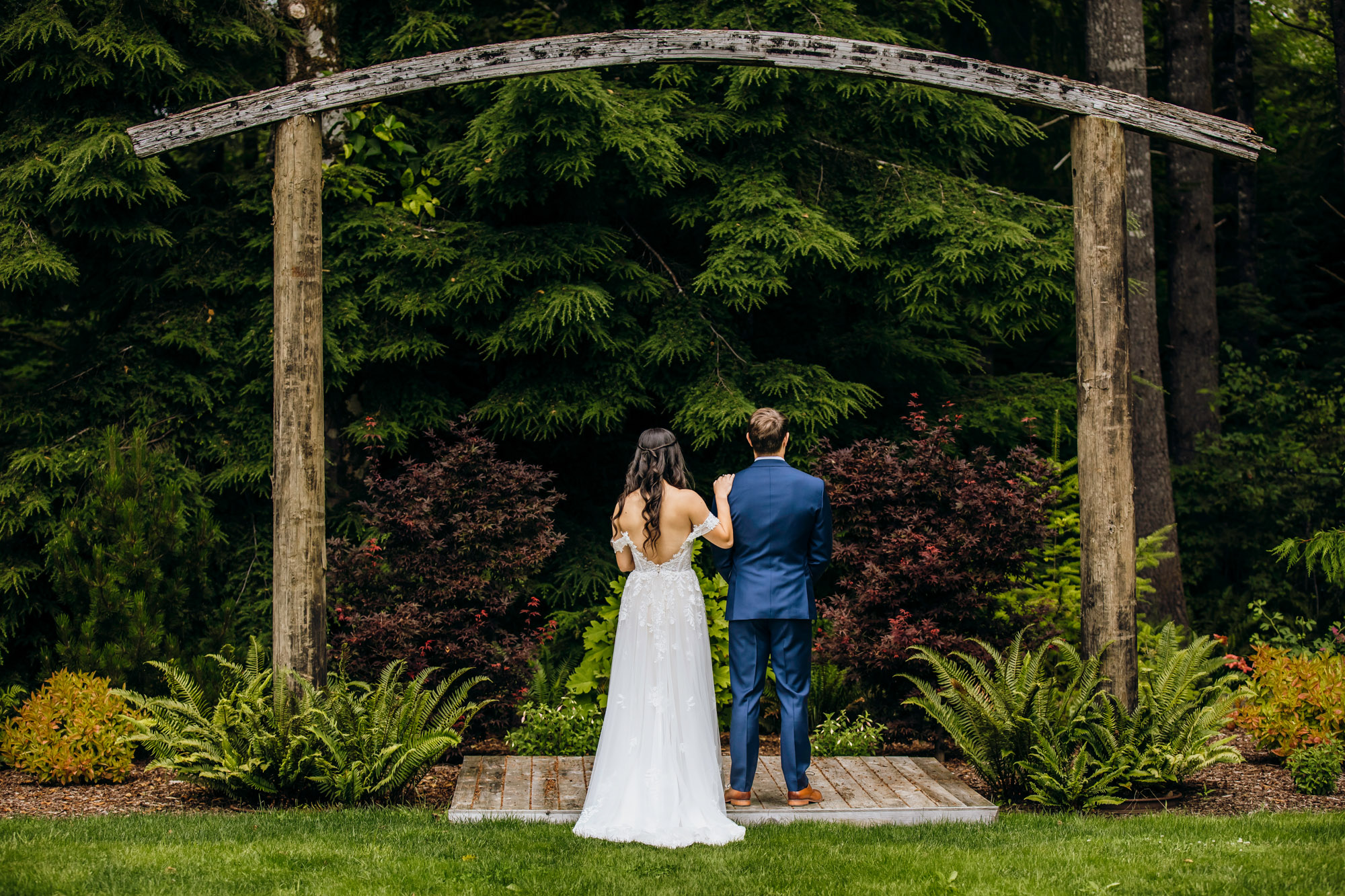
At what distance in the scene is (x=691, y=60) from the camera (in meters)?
6.64

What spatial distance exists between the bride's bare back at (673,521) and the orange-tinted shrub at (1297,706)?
3960 millimetres

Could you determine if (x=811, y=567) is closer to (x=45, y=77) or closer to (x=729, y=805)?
(x=729, y=805)

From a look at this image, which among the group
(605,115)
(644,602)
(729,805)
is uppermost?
(605,115)

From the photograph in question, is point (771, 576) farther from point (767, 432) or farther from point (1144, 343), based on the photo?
point (1144, 343)

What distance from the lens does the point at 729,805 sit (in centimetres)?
590

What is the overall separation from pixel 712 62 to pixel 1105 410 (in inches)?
130

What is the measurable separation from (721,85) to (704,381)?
314cm

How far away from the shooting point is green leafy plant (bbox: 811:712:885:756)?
7762 millimetres

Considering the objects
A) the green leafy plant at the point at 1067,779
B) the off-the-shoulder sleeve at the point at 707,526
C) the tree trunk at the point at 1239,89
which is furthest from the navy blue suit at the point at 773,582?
the tree trunk at the point at 1239,89

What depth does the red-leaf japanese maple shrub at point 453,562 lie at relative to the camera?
25.9 feet

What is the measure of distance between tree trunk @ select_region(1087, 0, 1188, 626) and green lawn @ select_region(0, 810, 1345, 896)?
273 inches

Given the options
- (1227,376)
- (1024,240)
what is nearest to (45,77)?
(1024,240)

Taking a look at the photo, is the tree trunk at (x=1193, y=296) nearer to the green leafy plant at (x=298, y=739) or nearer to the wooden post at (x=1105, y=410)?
the wooden post at (x=1105, y=410)

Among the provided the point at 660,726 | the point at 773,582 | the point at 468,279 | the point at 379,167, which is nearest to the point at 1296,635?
the point at 773,582
